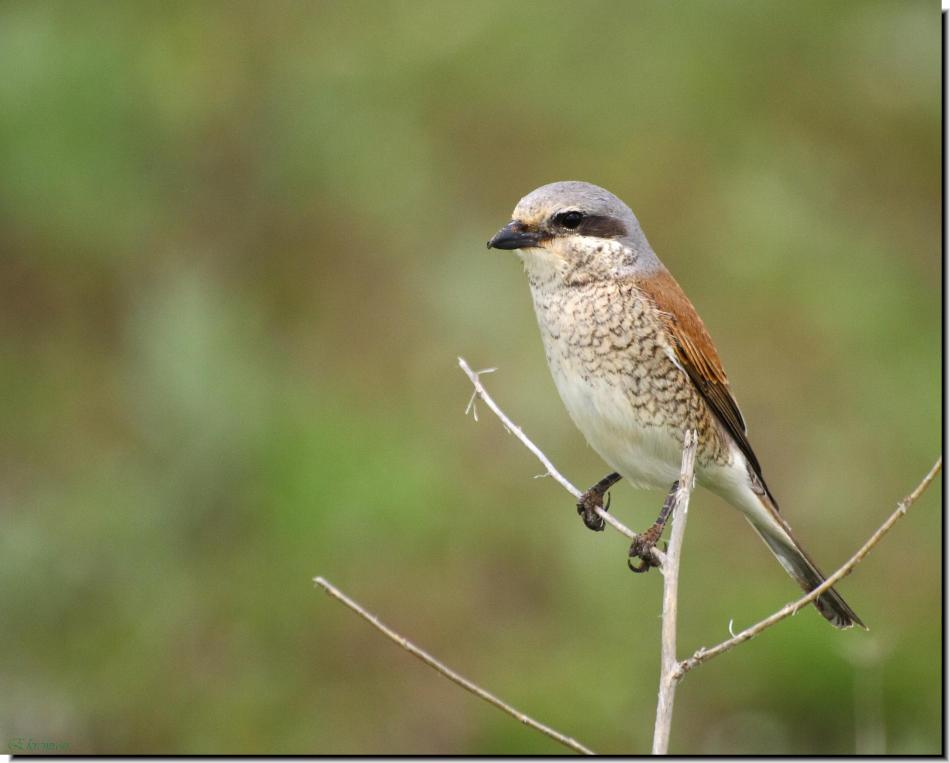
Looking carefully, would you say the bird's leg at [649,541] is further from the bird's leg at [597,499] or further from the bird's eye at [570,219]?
the bird's eye at [570,219]

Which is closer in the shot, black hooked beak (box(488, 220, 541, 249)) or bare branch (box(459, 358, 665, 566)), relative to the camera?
bare branch (box(459, 358, 665, 566))

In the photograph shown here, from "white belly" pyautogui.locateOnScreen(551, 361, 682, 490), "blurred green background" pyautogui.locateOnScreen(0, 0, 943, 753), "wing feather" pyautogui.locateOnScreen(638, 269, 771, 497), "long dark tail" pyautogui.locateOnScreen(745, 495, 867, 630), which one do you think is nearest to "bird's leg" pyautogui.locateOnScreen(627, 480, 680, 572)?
"white belly" pyautogui.locateOnScreen(551, 361, 682, 490)

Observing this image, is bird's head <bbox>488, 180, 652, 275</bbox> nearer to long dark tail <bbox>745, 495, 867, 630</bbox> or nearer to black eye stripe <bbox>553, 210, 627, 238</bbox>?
black eye stripe <bbox>553, 210, 627, 238</bbox>

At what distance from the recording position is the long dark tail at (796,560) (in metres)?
3.50

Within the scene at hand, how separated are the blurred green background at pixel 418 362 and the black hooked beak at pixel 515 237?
1.66 metres

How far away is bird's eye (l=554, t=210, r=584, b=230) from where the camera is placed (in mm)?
3195

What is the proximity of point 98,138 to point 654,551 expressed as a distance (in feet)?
13.9

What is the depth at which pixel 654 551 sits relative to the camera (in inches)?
105

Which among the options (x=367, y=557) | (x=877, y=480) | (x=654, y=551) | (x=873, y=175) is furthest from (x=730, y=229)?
(x=654, y=551)

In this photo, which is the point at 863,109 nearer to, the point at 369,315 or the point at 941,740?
the point at 369,315

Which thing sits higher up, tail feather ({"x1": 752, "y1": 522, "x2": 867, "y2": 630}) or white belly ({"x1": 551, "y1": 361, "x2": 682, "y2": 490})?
white belly ({"x1": 551, "y1": 361, "x2": 682, "y2": 490})

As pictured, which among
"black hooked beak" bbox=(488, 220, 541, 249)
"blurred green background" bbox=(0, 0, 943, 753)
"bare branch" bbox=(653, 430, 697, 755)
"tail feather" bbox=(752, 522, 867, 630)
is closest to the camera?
"bare branch" bbox=(653, 430, 697, 755)

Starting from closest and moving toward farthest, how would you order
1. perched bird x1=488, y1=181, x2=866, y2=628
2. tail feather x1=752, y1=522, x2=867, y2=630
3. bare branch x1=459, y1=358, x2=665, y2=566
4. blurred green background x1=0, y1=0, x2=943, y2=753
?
1. bare branch x1=459, y1=358, x2=665, y2=566
2. perched bird x1=488, y1=181, x2=866, y2=628
3. tail feather x1=752, y1=522, x2=867, y2=630
4. blurred green background x1=0, y1=0, x2=943, y2=753

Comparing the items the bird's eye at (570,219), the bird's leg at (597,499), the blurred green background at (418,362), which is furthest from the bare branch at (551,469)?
the blurred green background at (418,362)
